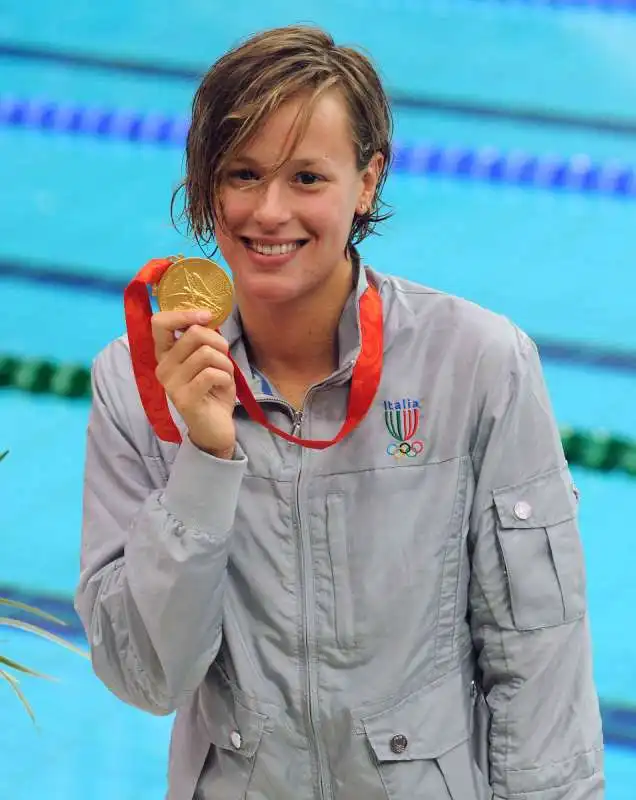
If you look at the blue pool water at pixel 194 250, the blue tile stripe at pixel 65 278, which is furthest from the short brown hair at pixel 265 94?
the blue tile stripe at pixel 65 278

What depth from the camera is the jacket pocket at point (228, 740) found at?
1.55m

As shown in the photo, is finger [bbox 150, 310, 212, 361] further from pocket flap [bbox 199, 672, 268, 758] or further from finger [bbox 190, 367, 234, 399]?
pocket flap [bbox 199, 672, 268, 758]

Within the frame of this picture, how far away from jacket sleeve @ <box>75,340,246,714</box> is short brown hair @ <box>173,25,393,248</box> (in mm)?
246

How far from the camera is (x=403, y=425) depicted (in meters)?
1.57

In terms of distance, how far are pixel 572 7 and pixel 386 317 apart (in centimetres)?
484

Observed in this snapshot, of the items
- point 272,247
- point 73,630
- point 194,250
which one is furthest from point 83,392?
point 272,247

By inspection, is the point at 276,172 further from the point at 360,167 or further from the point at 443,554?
the point at 443,554

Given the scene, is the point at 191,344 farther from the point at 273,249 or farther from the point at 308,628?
the point at 308,628

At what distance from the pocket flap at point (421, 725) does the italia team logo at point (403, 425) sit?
0.27 metres

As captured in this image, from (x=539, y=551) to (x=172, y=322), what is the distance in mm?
498

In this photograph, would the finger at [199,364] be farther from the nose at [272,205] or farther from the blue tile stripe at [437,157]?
the blue tile stripe at [437,157]

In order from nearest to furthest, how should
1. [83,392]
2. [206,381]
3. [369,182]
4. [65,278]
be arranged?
[206,381] → [369,182] → [83,392] → [65,278]

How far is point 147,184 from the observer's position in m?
5.16

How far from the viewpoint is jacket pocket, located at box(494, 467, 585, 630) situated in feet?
5.03
